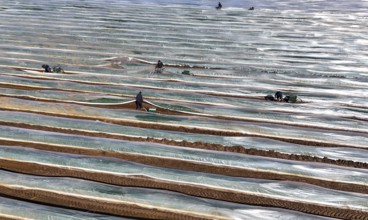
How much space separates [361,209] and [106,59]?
5.60m

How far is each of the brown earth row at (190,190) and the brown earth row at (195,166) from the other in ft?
1.07

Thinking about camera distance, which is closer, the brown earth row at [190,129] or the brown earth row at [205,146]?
the brown earth row at [205,146]

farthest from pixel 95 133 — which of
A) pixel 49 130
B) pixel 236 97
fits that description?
pixel 236 97

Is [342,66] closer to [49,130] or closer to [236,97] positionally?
[236,97]

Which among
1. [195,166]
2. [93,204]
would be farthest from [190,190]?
[93,204]

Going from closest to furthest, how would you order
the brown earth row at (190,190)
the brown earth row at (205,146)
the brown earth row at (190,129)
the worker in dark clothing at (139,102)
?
the brown earth row at (190,190) < the brown earth row at (205,146) < the brown earth row at (190,129) < the worker in dark clothing at (139,102)

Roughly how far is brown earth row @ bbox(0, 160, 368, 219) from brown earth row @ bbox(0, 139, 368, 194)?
1.07ft

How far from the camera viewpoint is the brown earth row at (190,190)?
3404mm

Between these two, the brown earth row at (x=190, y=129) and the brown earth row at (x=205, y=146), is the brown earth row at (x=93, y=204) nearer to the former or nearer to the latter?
the brown earth row at (x=205, y=146)

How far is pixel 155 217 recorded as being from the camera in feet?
10.8

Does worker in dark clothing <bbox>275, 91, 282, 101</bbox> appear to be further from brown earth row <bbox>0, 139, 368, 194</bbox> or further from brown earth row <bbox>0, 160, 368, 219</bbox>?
brown earth row <bbox>0, 160, 368, 219</bbox>

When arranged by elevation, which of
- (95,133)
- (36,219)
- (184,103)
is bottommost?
(36,219)

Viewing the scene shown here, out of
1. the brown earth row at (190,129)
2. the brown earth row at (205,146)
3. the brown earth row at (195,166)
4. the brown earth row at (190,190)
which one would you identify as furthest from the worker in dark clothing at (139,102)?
the brown earth row at (190,190)

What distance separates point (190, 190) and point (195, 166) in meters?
0.45
